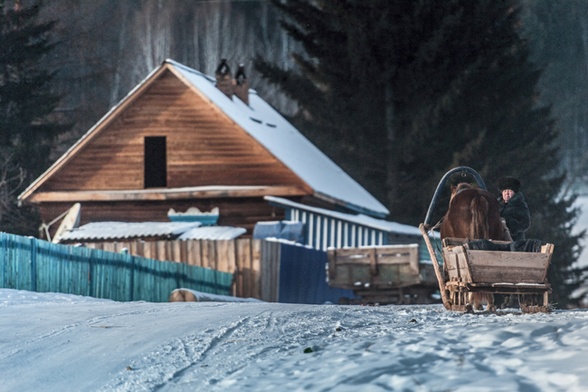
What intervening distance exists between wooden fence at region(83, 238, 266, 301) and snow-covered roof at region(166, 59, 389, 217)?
613 cm

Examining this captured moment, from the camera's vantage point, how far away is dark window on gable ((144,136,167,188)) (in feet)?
135

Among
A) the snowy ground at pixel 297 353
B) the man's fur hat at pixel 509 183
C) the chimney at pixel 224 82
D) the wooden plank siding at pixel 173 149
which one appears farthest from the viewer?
the chimney at pixel 224 82

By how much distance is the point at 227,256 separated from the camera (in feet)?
107

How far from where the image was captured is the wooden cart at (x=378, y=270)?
3203 centimetres

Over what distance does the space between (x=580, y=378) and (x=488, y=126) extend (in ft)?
123

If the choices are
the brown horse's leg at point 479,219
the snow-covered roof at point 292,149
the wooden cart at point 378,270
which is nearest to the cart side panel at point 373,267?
the wooden cart at point 378,270

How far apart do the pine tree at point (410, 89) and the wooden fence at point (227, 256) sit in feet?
40.4

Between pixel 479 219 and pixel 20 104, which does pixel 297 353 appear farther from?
pixel 20 104

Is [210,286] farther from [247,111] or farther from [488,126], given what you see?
[488,126]

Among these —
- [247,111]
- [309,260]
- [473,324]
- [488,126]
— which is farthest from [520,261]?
[488,126]

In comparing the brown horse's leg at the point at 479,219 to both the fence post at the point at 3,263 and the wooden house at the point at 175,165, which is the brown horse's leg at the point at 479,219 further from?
the wooden house at the point at 175,165

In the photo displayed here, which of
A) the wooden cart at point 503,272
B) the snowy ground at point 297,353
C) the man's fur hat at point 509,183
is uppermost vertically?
the man's fur hat at point 509,183

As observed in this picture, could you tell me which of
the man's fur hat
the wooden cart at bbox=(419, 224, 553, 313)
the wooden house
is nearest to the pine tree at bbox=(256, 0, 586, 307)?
the wooden house

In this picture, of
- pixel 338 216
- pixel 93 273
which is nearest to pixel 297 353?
pixel 93 273
